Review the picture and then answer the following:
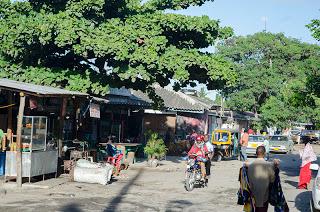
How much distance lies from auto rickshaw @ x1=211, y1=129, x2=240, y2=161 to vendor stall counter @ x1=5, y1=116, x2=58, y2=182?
47.1 feet

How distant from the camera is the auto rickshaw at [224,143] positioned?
27453 millimetres

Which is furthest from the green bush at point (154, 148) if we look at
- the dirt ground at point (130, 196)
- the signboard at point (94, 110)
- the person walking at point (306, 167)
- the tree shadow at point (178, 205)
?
the tree shadow at point (178, 205)

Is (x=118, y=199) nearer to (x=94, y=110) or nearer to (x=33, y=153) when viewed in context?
(x=33, y=153)

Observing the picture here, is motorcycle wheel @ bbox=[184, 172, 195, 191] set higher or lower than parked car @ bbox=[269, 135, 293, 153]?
lower

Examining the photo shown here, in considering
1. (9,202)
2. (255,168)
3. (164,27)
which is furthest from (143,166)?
(255,168)

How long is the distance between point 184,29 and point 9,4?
7.38m

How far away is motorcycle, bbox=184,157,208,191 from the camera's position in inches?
554

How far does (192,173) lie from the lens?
14.3 m

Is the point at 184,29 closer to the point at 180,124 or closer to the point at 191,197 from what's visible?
the point at 191,197

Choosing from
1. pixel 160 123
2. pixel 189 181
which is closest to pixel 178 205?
pixel 189 181

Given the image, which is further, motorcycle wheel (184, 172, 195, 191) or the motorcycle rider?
the motorcycle rider

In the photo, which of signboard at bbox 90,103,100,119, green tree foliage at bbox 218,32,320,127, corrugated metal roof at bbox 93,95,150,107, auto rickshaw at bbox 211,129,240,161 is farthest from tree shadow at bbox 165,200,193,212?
green tree foliage at bbox 218,32,320,127

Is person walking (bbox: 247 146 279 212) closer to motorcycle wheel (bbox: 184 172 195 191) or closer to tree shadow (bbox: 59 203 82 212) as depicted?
tree shadow (bbox: 59 203 82 212)

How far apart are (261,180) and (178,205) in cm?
475
